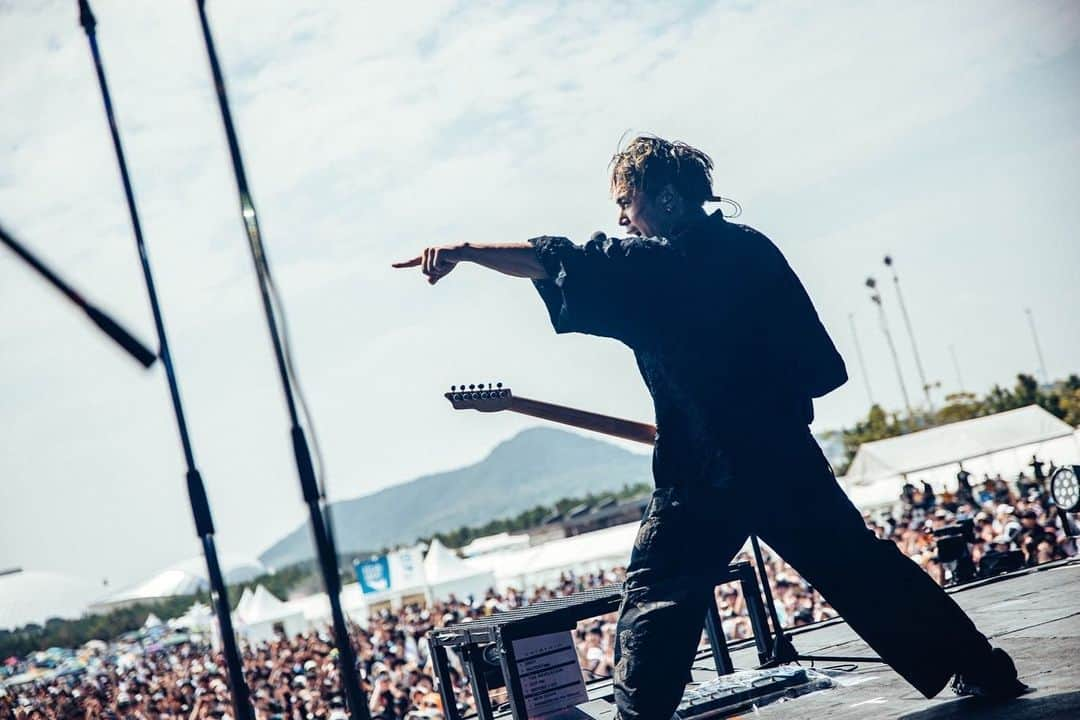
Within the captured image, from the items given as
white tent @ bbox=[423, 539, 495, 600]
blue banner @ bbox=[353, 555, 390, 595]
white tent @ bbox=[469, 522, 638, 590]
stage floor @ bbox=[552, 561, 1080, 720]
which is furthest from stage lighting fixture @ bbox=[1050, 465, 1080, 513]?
blue banner @ bbox=[353, 555, 390, 595]

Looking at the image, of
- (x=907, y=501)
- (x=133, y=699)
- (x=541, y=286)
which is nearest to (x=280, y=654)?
(x=133, y=699)

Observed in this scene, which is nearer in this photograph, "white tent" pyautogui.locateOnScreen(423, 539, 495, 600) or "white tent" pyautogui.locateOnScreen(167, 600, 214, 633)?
"white tent" pyautogui.locateOnScreen(423, 539, 495, 600)

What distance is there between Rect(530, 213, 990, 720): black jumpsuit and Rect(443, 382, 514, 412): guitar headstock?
1829 mm

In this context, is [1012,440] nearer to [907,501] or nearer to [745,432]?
[907,501]

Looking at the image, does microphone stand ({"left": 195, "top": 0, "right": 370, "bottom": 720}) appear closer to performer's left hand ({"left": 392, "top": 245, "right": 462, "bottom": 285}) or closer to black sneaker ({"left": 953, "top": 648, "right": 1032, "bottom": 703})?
performer's left hand ({"left": 392, "top": 245, "right": 462, "bottom": 285})

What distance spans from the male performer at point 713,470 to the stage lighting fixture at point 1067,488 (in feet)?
13.4

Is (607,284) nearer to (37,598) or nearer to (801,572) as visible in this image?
(801,572)

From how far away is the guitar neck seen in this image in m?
4.58

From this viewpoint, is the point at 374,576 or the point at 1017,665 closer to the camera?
the point at 1017,665

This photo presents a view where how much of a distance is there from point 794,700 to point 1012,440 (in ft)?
74.6

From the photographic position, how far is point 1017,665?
3.29 metres

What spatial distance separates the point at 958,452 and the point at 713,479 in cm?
2300

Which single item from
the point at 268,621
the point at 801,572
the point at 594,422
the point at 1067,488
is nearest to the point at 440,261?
the point at 801,572

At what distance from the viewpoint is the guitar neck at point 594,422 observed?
458 centimetres
